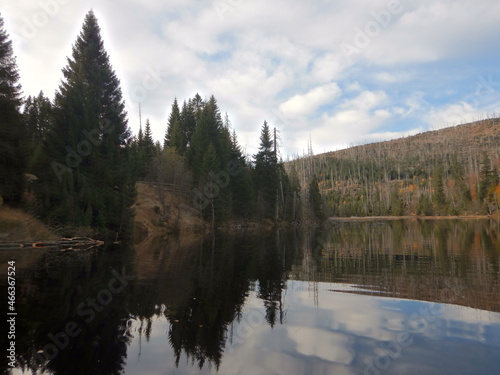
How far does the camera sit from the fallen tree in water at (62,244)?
23344 mm

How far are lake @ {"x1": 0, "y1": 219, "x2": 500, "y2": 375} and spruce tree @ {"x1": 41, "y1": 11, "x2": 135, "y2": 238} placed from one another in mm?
12031

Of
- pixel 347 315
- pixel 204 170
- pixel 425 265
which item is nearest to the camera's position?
pixel 347 315

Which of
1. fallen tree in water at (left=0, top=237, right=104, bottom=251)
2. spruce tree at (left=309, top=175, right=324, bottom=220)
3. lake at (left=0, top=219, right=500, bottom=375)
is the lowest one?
lake at (left=0, top=219, right=500, bottom=375)

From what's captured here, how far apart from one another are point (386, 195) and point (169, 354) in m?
147

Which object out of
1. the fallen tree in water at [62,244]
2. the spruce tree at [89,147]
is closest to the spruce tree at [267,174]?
the spruce tree at [89,147]

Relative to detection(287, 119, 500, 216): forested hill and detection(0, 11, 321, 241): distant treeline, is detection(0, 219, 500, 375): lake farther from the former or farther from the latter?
detection(287, 119, 500, 216): forested hill

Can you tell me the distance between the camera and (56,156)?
2841cm

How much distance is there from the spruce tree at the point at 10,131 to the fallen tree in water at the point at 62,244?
154 inches

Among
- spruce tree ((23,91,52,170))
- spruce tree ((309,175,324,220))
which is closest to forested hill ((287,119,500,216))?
spruce tree ((309,175,324,220))

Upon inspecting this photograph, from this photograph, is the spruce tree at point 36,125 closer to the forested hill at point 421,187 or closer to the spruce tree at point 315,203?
the spruce tree at point 315,203

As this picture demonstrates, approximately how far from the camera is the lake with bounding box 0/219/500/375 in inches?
259

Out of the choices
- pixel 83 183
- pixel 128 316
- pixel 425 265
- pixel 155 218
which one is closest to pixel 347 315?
pixel 128 316

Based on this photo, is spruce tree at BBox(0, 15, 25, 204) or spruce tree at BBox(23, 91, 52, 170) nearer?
spruce tree at BBox(0, 15, 25, 204)

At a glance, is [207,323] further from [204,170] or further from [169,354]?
[204,170]
